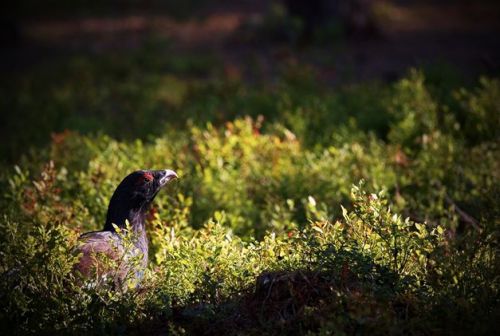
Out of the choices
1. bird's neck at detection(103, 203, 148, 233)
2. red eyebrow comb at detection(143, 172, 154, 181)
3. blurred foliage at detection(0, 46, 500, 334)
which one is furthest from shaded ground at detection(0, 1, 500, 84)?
bird's neck at detection(103, 203, 148, 233)

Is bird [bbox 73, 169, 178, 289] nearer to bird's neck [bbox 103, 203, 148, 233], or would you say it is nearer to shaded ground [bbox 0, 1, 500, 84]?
bird's neck [bbox 103, 203, 148, 233]

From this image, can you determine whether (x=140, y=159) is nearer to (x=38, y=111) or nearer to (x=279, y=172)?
(x=279, y=172)

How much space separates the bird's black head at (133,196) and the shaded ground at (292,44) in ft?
18.4

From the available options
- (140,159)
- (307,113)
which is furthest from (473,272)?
(307,113)

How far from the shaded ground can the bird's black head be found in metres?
5.61

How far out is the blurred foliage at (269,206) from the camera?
145 inches

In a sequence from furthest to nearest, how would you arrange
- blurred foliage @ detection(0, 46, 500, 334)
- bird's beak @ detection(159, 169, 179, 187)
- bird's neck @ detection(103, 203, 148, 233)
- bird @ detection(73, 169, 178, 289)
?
bird's beak @ detection(159, 169, 179, 187) → bird's neck @ detection(103, 203, 148, 233) → bird @ detection(73, 169, 178, 289) → blurred foliage @ detection(0, 46, 500, 334)

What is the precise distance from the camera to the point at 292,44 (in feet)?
41.0

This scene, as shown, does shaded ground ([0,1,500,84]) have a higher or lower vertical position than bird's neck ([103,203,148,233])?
lower

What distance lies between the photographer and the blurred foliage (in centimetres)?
369

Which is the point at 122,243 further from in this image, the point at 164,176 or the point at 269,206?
the point at 269,206

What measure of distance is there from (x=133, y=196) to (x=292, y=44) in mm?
8393

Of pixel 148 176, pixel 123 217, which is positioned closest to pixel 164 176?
pixel 148 176

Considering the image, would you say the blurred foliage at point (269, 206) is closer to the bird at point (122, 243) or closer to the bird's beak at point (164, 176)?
the bird at point (122, 243)
